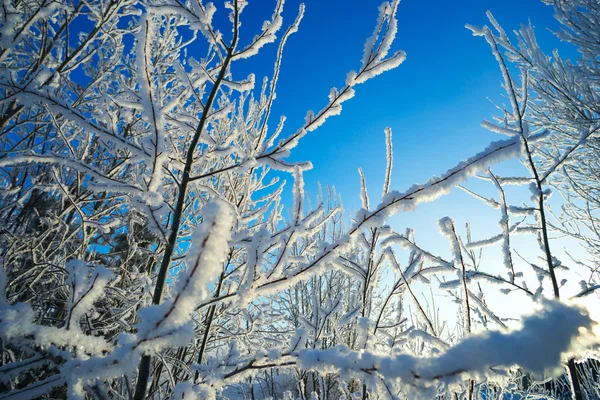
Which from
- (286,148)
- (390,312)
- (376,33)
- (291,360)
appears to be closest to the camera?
(291,360)

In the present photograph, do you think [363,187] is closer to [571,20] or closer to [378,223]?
[378,223]

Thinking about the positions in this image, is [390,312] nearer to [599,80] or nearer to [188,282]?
[599,80]

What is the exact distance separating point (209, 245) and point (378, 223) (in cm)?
65

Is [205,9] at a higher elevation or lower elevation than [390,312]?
higher

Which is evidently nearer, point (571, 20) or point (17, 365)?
point (17, 365)

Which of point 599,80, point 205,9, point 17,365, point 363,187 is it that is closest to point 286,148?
point 205,9

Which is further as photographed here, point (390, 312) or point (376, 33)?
point (390, 312)

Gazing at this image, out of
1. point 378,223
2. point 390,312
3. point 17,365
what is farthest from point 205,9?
point 390,312

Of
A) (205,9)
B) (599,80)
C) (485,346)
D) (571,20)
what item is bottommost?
(485,346)

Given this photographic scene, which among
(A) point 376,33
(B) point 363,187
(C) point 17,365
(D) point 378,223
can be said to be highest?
(A) point 376,33

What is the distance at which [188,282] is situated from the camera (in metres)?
0.56

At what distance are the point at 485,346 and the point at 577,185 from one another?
16.8 ft

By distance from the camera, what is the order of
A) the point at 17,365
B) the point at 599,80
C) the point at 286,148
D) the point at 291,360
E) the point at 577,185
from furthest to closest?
the point at 577,185, the point at 599,80, the point at 286,148, the point at 291,360, the point at 17,365

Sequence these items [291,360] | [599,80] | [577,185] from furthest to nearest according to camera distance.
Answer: [577,185], [599,80], [291,360]
